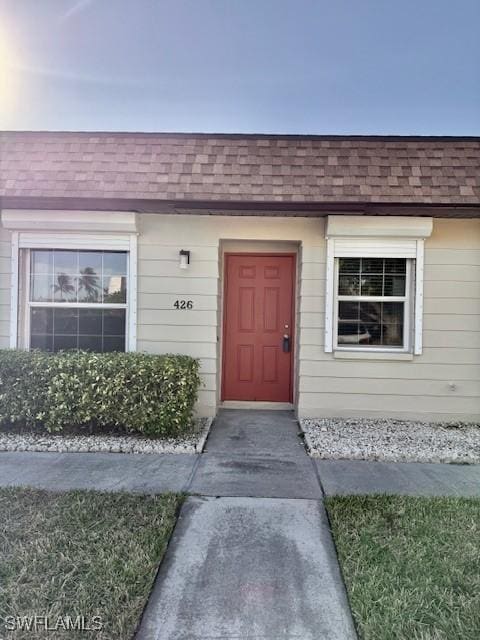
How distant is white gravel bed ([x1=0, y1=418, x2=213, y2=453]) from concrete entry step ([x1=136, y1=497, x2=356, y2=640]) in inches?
50.7

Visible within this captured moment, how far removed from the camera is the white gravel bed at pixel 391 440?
13.5 feet

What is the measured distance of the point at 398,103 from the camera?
27.2ft

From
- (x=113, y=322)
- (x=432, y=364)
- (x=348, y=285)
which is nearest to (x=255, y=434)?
(x=348, y=285)

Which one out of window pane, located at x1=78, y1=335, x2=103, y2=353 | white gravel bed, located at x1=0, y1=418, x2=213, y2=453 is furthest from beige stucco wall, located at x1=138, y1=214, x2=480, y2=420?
white gravel bed, located at x1=0, y1=418, x2=213, y2=453

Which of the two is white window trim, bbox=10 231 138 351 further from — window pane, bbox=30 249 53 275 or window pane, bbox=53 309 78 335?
window pane, bbox=53 309 78 335

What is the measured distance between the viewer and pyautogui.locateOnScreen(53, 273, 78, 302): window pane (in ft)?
17.9

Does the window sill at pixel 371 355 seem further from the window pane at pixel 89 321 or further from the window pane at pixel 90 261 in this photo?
the window pane at pixel 90 261

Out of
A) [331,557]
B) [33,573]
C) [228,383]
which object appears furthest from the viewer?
[228,383]

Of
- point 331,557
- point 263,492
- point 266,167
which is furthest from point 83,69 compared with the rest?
point 331,557

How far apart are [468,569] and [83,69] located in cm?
896

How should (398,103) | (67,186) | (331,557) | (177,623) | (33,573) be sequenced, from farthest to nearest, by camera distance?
1. (398,103)
2. (67,186)
3. (331,557)
4. (33,573)
5. (177,623)

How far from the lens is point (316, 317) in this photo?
5.40 meters

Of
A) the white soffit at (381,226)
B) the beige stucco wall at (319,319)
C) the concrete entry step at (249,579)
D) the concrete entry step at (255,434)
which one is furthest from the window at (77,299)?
the concrete entry step at (249,579)

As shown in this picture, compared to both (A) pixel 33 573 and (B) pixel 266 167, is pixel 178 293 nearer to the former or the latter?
(B) pixel 266 167
